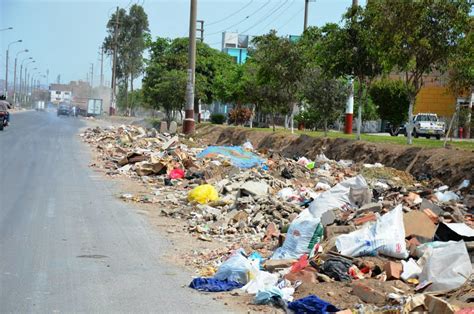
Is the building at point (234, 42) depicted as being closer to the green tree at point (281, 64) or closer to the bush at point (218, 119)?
the bush at point (218, 119)

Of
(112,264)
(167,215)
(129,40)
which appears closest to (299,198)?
(167,215)

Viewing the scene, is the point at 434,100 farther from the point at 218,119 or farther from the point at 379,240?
the point at 379,240

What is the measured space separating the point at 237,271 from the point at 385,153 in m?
14.2

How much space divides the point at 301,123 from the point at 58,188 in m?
33.3

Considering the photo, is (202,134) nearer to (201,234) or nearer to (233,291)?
(201,234)

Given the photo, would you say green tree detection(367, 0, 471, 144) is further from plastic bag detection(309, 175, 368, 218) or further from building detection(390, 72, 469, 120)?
building detection(390, 72, 469, 120)

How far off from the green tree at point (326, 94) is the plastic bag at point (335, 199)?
1605 cm

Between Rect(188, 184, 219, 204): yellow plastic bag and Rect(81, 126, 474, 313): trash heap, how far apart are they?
0.07ft

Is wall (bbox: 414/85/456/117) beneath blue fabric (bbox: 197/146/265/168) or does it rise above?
above

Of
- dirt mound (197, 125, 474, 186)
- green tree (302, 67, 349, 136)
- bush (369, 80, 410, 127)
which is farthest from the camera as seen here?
bush (369, 80, 410, 127)

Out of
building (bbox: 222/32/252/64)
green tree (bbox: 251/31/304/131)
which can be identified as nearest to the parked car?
building (bbox: 222/32/252/64)

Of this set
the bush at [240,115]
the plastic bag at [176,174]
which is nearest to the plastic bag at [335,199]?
the plastic bag at [176,174]

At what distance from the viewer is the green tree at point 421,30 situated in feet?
64.5

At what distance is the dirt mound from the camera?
16969 mm
